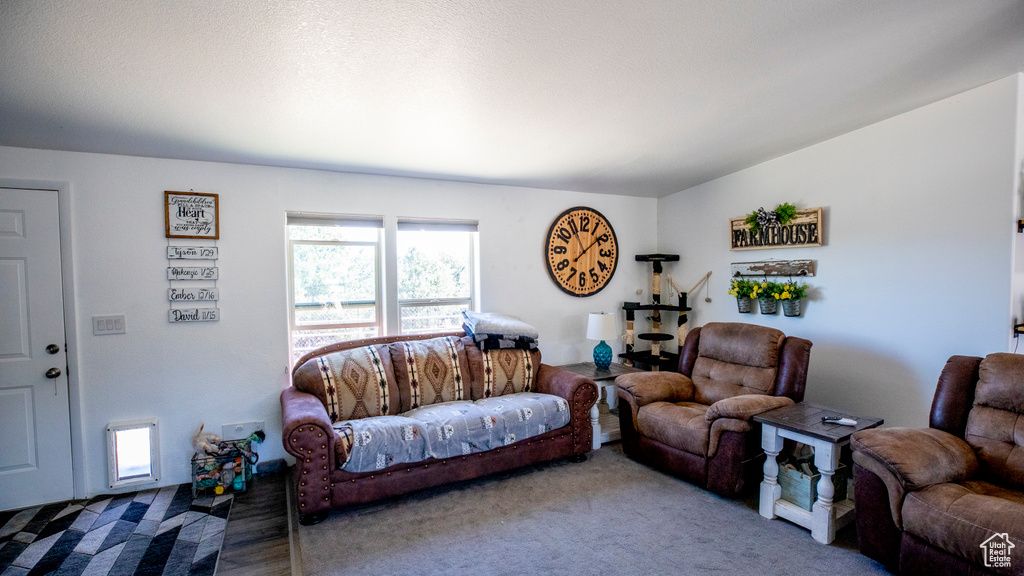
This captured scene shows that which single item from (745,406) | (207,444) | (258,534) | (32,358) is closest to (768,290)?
(745,406)

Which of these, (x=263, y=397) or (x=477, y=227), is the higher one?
(x=477, y=227)

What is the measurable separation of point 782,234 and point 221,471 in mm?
4473

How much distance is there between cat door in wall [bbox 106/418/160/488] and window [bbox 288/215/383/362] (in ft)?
3.25

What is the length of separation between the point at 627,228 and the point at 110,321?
4389 mm

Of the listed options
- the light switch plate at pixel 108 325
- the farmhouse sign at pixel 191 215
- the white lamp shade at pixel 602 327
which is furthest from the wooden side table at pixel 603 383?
the light switch plate at pixel 108 325

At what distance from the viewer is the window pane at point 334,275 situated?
348 cm

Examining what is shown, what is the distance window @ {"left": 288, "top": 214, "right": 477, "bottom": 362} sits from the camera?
3.48 metres

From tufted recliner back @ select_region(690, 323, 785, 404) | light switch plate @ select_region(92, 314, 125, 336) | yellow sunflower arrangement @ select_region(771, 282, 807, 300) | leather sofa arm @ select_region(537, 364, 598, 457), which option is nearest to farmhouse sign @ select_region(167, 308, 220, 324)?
light switch plate @ select_region(92, 314, 125, 336)

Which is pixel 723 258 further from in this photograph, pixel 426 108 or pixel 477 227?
pixel 426 108

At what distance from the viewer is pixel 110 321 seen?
2.88 meters

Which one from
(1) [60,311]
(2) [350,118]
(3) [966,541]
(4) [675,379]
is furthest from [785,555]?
(1) [60,311]

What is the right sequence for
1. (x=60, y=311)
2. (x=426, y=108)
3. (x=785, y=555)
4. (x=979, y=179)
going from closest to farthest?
(x=785, y=555), (x=426, y=108), (x=979, y=179), (x=60, y=311)

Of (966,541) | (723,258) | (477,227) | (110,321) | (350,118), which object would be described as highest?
(350,118)

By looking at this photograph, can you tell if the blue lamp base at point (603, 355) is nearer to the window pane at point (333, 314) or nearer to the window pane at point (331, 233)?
the window pane at point (333, 314)
